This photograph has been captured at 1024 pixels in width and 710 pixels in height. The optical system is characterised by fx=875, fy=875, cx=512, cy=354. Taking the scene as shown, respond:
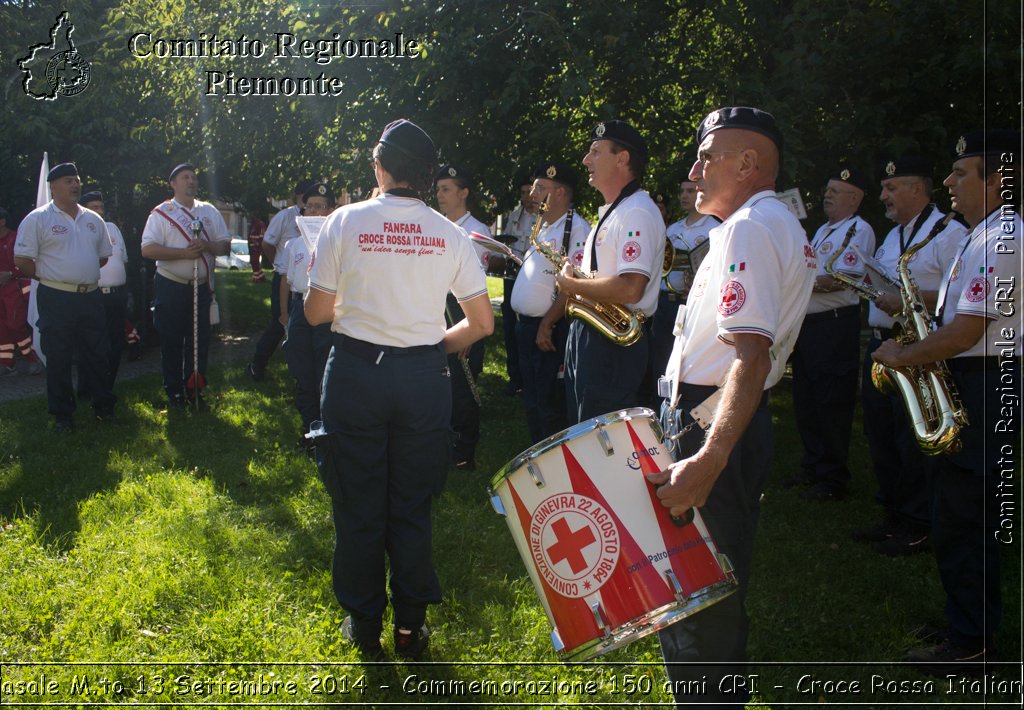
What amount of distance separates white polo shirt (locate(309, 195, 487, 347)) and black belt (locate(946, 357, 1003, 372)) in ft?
7.62

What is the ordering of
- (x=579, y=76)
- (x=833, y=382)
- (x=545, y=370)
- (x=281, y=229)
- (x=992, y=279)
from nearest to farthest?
(x=992, y=279)
(x=545, y=370)
(x=833, y=382)
(x=579, y=76)
(x=281, y=229)

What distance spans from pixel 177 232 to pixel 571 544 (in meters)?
6.86

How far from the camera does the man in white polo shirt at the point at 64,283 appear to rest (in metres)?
7.71

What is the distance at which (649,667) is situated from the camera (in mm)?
3873

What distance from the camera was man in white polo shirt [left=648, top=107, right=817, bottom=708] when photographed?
2.61 m

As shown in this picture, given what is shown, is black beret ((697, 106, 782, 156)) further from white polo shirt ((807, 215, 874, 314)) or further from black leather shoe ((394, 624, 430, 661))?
white polo shirt ((807, 215, 874, 314))

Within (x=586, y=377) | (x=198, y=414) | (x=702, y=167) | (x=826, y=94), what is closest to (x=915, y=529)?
(x=586, y=377)

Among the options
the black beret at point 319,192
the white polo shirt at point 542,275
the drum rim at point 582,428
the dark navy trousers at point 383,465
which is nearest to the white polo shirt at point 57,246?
the black beret at point 319,192

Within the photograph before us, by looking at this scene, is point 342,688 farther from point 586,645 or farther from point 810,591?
point 810,591

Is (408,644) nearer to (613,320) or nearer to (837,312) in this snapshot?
(613,320)

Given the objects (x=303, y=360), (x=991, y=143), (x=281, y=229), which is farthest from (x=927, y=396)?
(x=281, y=229)

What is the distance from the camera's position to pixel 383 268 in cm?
362

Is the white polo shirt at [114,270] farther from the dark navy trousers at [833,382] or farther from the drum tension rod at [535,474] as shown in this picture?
the drum tension rod at [535,474]

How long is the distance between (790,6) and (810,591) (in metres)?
5.72
